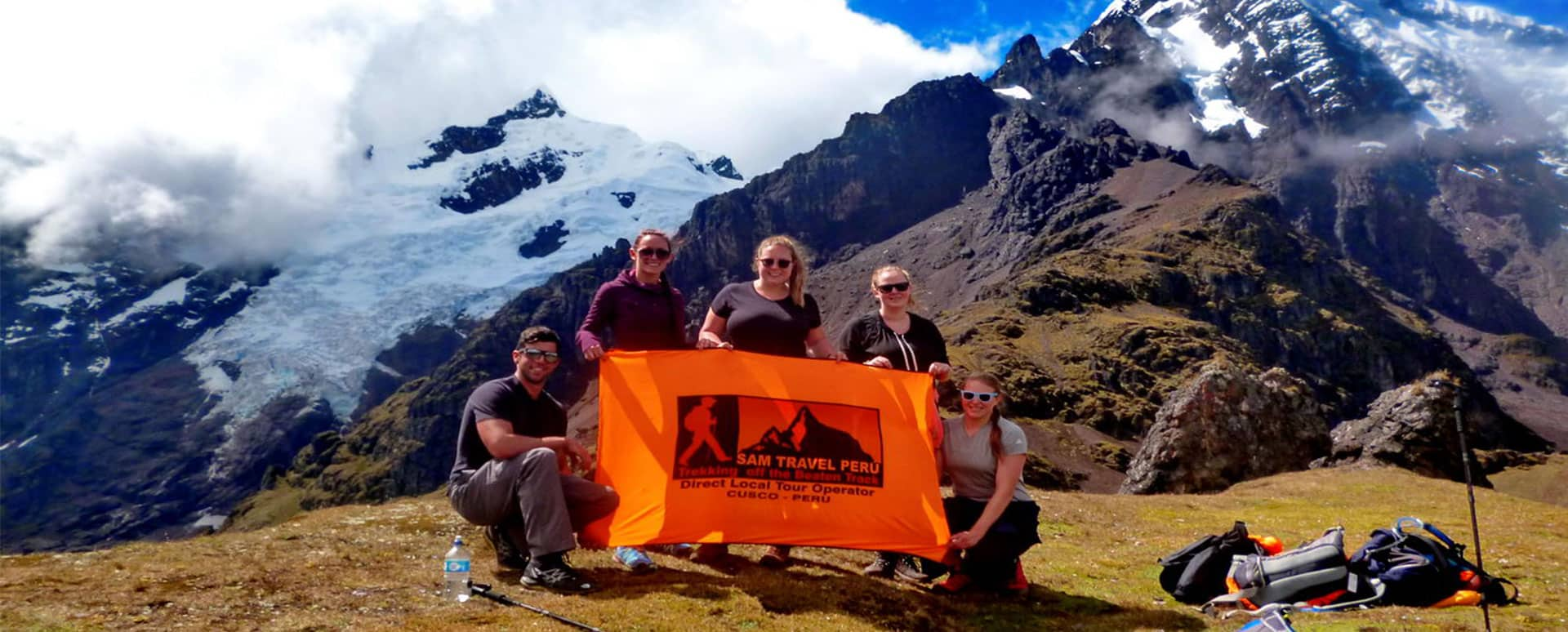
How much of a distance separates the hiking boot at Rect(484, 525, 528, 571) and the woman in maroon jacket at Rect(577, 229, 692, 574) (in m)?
1.37

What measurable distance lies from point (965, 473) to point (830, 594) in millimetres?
2547

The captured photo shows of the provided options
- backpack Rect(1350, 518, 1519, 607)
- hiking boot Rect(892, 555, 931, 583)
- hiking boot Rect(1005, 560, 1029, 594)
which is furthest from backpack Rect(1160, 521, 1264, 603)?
hiking boot Rect(892, 555, 931, 583)

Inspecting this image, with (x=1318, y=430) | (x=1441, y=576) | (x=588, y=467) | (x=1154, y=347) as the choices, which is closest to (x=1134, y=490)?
(x=1318, y=430)

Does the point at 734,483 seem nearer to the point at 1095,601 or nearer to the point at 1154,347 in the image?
the point at 1095,601

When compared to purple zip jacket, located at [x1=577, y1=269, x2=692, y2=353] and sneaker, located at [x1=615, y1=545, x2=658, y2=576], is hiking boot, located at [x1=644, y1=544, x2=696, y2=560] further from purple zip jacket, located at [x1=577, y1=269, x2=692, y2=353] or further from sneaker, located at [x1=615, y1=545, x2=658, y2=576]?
purple zip jacket, located at [x1=577, y1=269, x2=692, y2=353]

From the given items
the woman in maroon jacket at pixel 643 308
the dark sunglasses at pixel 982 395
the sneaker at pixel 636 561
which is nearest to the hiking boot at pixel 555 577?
the sneaker at pixel 636 561

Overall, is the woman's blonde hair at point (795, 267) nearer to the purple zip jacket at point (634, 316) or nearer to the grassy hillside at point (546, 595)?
the purple zip jacket at point (634, 316)

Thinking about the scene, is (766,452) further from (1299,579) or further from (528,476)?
(1299,579)

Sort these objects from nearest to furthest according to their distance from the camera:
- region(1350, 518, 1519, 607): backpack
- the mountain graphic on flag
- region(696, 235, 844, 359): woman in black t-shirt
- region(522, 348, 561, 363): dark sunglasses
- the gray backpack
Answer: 1. the gray backpack
2. region(1350, 518, 1519, 607): backpack
3. region(522, 348, 561, 363): dark sunglasses
4. the mountain graphic on flag
5. region(696, 235, 844, 359): woman in black t-shirt

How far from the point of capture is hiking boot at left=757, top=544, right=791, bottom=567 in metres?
13.7

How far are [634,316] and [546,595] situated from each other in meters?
4.28

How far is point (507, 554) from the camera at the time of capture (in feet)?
42.4

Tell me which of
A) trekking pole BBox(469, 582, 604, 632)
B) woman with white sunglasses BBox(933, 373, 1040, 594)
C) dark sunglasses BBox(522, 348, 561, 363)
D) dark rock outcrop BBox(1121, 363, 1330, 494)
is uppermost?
dark sunglasses BBox(522, 348, 561, 363)

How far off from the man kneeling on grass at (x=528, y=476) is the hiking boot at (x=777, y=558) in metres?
2.49
